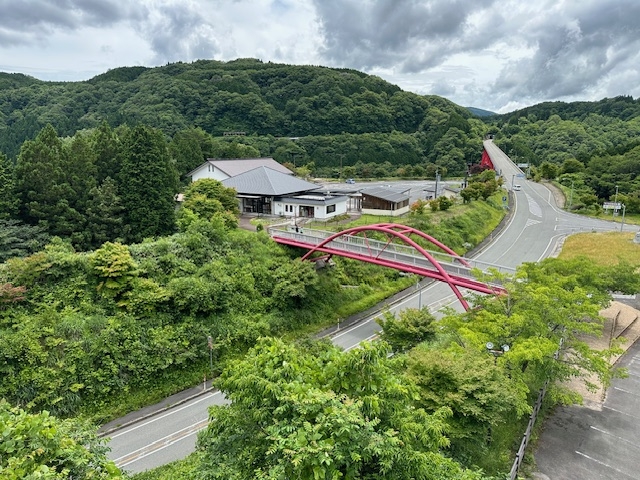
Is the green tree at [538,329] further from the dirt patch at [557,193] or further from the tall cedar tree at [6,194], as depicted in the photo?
the dirt patch at [557,193]

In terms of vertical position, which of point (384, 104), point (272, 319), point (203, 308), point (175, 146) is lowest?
point (272, 319)

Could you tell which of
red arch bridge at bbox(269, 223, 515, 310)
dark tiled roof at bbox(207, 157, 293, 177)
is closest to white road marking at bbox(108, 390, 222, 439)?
red arch bridge at bbox(269, 223, 515, 310)

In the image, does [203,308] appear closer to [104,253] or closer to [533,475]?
[104,253]

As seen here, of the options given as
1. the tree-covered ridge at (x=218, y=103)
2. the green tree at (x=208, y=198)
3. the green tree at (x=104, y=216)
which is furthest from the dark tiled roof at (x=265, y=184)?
the tree-covered ridge at (x=218, y=103)

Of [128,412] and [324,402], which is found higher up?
[324,402]

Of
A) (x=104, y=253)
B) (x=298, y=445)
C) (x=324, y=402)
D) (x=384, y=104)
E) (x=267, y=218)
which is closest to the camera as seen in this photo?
(x=298, y=445)

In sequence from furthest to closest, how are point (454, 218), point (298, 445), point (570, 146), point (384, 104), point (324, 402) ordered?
point (384, 104) → point (570, 146) → point (454, 218) → point (324, 402) → point (298, 445)

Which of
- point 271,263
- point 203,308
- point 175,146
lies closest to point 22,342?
point 203,308
